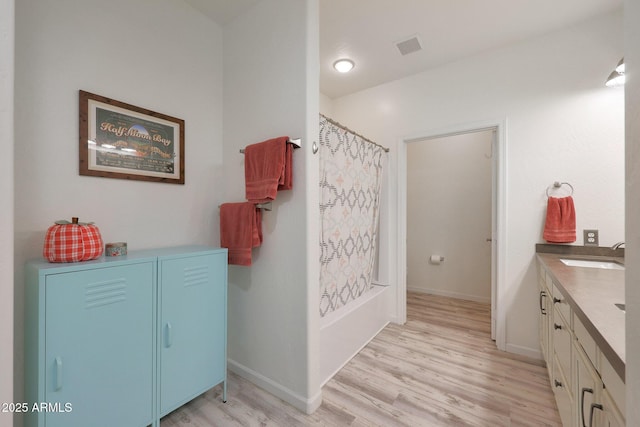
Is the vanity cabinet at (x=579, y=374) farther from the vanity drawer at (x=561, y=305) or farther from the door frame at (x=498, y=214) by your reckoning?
the door frame at (x=498, y=214)

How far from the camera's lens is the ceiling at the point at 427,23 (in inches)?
73.9

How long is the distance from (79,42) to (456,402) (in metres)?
3.10

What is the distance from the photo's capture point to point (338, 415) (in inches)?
62.2

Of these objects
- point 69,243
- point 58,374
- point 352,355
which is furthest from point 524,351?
point 69,243

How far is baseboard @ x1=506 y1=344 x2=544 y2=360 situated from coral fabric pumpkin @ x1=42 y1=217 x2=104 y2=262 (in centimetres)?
309

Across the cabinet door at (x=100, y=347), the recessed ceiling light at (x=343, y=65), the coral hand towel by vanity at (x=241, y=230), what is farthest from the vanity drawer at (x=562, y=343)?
the recessed ceiling light at (x=343, y=65)

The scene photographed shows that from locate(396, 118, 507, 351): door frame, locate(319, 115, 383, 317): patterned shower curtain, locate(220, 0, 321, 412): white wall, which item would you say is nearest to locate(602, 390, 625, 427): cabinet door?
locate(220, 0, 321, 412): white wall

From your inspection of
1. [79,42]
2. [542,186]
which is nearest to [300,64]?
[79,42]

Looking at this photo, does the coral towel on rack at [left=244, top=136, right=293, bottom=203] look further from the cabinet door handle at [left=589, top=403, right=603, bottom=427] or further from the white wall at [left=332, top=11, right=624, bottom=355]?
the white wall at [left=332, top=11, right=624, bottom=355]

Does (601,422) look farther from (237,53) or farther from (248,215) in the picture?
(237,53)

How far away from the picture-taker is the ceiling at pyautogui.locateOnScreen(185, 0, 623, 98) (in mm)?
1877

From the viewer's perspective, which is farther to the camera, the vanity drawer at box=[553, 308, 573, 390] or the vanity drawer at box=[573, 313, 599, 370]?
the vanity drawer at box=[553, 308, 573, 390]

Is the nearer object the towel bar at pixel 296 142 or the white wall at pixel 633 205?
the white wall at pixel 633 205

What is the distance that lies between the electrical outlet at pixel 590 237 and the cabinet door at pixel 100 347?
300 centimetres
